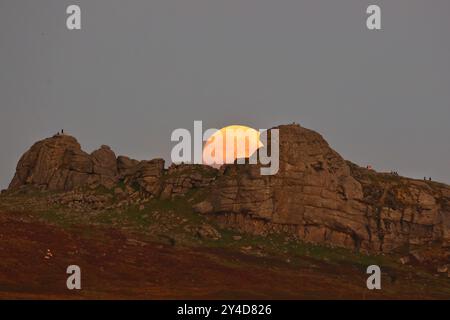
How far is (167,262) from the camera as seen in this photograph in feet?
203

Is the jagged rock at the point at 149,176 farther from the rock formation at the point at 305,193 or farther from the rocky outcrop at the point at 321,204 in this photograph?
the rocky outcrop at the point at 321,204

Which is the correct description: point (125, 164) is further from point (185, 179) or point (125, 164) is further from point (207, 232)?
point (207, 232)

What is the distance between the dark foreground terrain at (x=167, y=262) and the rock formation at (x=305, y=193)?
3068 mm

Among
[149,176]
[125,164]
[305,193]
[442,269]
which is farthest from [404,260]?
[125,164]

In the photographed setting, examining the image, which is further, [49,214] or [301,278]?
[49,214]

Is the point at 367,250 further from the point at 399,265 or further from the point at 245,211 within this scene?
the point at 245,211

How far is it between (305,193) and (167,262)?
24.2m

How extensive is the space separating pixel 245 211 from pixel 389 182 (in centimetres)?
2090

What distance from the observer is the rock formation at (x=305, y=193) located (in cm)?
7875

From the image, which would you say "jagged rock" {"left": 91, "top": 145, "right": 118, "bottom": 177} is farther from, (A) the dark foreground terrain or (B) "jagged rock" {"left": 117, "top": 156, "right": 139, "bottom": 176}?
(A) the dark foreground terrain

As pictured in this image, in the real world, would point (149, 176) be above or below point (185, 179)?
above

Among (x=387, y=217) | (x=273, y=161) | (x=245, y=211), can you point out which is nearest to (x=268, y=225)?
(x=245, y=211)

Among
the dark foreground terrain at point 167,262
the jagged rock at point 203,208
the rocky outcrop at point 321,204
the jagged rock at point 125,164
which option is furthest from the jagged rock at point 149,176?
the rocky outcrop at point 321,204
